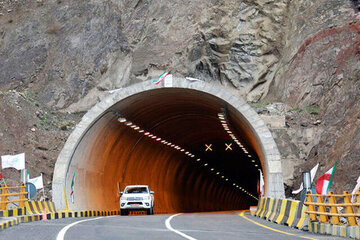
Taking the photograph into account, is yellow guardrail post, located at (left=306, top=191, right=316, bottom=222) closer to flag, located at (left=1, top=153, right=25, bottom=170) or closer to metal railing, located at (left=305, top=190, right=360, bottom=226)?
metal railing, located at (left=305, top=190, right=360, bottom=226)

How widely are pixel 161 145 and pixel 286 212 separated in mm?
24623

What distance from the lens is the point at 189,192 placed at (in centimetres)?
5866

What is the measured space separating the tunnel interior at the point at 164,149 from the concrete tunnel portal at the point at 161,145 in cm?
6

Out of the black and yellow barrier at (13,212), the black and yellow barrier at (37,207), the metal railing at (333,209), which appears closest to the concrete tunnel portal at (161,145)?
the black and yellow barrier at (37,207)

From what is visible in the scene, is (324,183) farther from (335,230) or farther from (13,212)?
(13,212)

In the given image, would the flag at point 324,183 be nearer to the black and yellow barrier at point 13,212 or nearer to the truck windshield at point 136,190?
the black and yellow barrier at point 13,212

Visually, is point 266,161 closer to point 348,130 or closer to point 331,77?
point 348,130

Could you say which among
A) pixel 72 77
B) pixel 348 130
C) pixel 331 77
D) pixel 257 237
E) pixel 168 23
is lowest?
pixel 257 237

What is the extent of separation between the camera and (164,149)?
45.2m

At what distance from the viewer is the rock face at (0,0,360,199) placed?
40806 millimetres

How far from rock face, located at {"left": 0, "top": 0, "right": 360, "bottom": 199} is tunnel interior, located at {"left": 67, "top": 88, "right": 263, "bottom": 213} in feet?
15.2

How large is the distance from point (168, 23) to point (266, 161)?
28.8m

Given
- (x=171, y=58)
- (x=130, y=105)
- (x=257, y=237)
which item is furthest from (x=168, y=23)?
(x=257, y=237)

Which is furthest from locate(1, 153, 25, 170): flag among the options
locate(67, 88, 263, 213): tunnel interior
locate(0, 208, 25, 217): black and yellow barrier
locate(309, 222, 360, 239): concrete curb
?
locate(309, 222, 360, 239): concrete curb
